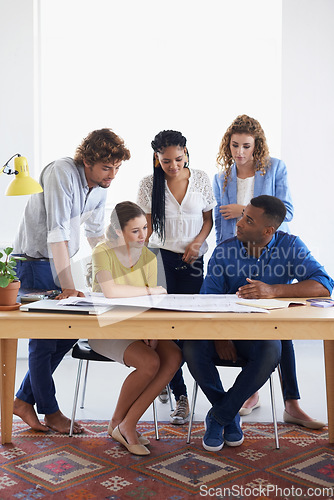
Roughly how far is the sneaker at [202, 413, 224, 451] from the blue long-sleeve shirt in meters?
0.51

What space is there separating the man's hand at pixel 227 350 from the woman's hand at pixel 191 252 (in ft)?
1.80

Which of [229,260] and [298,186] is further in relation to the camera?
[298,186]

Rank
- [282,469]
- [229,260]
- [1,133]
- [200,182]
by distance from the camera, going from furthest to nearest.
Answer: [1,133]
[200,182]
[229,260]
[282,469]

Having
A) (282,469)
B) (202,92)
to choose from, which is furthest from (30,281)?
(202,92)

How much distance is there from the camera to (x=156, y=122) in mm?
4105

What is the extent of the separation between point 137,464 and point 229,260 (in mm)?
860

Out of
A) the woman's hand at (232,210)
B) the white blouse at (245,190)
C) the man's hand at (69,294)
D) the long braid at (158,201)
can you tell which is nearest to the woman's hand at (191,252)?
the long braid at (158,201)

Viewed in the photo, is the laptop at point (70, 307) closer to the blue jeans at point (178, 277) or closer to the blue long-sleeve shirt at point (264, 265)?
the blue long-sleeve shirt at point (264, 265)

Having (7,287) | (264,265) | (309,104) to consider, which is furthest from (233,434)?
(309,104)

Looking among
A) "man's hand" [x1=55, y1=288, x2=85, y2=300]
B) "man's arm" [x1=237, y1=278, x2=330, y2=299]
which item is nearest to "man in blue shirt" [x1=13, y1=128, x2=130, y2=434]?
"man's hand" [x1=55, y1=288, x2=85, y2=300]

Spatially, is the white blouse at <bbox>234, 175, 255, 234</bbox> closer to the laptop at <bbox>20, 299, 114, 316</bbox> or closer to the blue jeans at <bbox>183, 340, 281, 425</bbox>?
the blue jeans at <bbox>183, 340, 281, 425</bbox>

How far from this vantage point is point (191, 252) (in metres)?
2.64

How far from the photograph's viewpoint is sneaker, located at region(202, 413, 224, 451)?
2.17 m

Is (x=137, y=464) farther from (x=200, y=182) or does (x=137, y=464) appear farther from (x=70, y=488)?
(x=200, y=182)
